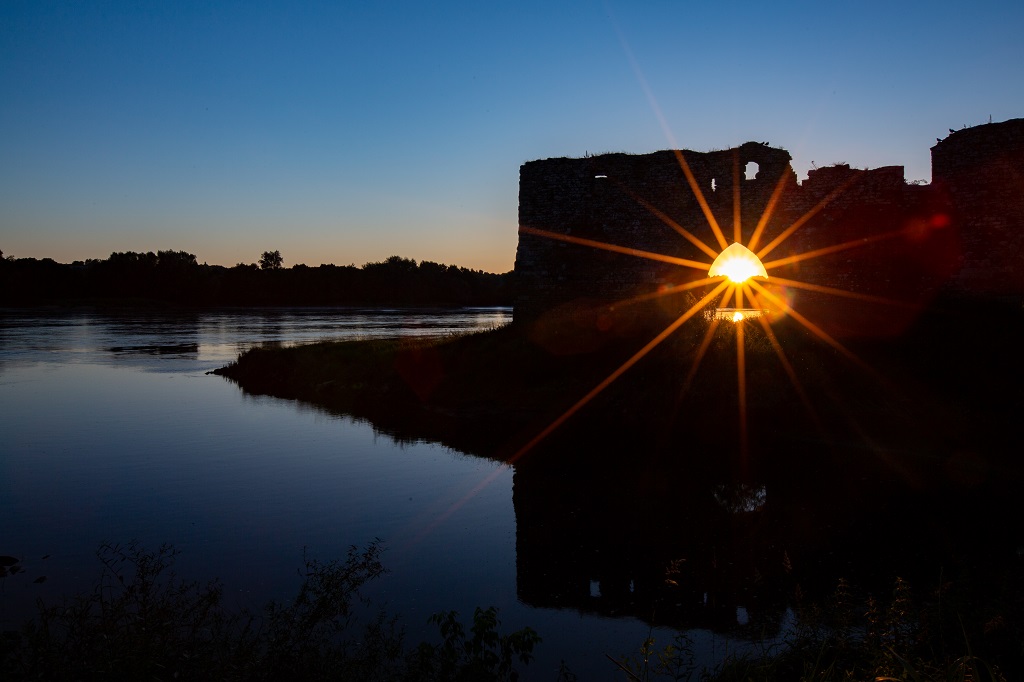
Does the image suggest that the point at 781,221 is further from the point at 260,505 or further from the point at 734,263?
the point at 260,505

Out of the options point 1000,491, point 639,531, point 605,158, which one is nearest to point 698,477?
point 639,531

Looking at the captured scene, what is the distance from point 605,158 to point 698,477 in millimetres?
12095

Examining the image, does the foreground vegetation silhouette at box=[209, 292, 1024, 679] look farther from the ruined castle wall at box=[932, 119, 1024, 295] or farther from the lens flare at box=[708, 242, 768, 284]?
the lens flare at box=[708, 242, 768, 284]

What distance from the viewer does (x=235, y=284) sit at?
10575 cm

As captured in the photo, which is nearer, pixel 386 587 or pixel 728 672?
pixel 728 672

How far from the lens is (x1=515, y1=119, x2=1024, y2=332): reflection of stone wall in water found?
679 inches

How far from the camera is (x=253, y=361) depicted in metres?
26.3

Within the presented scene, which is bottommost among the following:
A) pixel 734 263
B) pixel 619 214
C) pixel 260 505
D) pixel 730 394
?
pixel 260 505

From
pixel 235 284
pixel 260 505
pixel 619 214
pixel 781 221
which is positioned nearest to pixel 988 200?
pixel 781 221

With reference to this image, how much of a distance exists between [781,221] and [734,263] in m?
2.29

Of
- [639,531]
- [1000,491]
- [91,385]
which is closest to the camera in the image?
[639,531]

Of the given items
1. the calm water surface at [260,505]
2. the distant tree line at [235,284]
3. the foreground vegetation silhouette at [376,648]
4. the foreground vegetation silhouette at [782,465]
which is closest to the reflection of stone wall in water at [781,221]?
the foreground vegetation silhouette at [782,465]

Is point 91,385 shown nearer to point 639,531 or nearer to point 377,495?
point 377,495

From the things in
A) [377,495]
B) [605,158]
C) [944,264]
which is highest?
[605,158]
